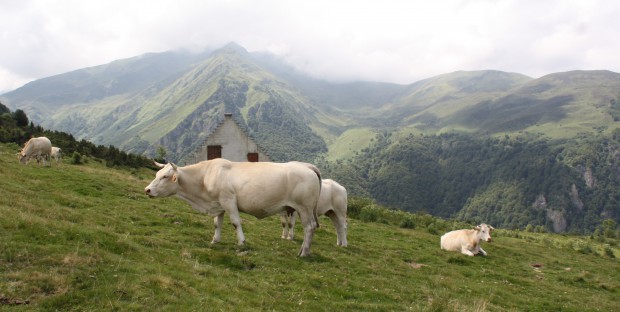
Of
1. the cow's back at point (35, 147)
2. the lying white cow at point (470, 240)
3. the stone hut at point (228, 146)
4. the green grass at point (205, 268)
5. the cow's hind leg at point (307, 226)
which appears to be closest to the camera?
the green grass at point (205, 268)

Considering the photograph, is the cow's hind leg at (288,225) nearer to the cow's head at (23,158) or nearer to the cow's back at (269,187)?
the cow's back at (269,187)

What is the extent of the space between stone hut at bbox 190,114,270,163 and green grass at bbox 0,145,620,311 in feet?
75.2

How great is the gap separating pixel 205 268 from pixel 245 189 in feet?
11.7

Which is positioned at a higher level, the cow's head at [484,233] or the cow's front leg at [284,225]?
the cow's front leg at [284,225]

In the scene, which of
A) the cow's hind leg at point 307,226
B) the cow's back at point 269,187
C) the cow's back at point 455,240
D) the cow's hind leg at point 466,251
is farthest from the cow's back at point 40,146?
the cow's hind leg at point 466,251

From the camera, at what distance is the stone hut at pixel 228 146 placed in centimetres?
4731

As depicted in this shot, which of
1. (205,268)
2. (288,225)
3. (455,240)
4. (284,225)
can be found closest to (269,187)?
(205,268)

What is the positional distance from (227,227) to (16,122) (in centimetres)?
4123

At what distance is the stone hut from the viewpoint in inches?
1863

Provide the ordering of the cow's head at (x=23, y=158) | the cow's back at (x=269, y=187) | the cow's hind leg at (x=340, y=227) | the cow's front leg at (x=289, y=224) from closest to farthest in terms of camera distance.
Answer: the cow's back at (x=269, y=187)
the cow's front leg at (x=289, y=224)
the cow's hind leg at (x=340, y=227)
the cow's head at (x=23, y=158)

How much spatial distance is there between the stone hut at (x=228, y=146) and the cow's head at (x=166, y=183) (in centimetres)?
3227

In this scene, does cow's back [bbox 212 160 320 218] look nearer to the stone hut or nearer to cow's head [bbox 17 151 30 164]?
cow's head [bbox 17 151 30 164]

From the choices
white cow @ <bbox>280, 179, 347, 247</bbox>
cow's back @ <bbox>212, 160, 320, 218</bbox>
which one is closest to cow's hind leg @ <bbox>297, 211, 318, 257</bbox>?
cow's back @ <bbox>212, 160, 320, 218</bbox>

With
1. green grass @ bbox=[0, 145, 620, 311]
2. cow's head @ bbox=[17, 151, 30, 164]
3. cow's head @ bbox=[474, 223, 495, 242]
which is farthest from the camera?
cow's head @ bbox=[17, 151, 30, 164]
